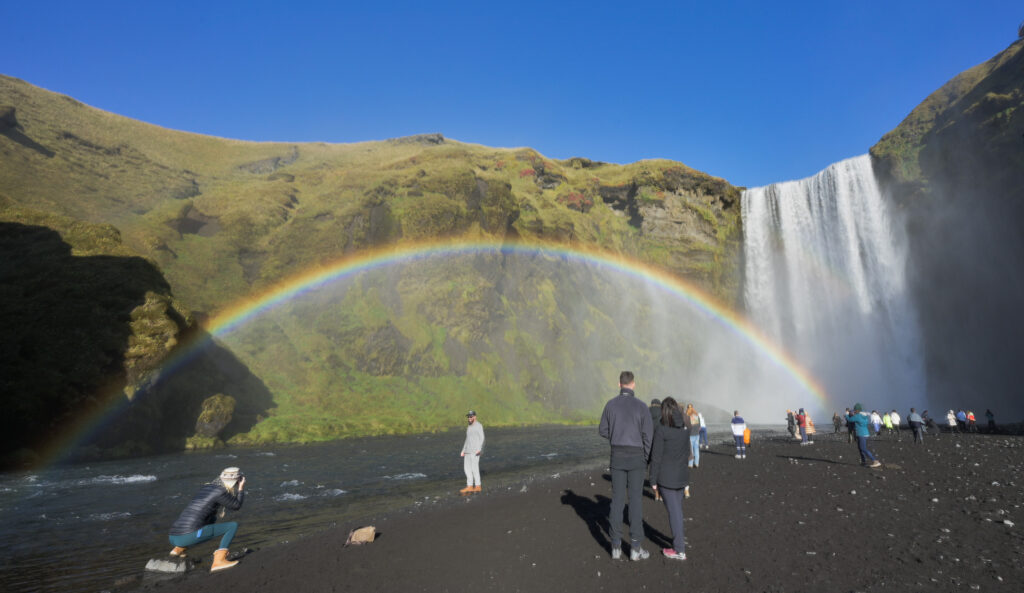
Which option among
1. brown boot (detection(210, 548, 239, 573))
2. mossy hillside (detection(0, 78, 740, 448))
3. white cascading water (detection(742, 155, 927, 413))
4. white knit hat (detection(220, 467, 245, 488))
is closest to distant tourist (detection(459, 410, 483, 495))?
white knit hat (detection(220, 467, 245, 488))

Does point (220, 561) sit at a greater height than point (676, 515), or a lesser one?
lesser

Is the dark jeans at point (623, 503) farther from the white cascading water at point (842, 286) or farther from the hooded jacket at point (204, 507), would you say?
the white cascading water at point (842, 286)

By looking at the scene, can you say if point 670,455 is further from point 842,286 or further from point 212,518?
point 842,286

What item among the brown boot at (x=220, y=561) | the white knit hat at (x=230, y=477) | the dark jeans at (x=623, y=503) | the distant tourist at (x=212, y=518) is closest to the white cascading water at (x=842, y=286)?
the dark jeans at (x=623, y=503)

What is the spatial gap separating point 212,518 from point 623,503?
689 centimetres

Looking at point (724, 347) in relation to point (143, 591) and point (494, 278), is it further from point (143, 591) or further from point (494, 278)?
point (143, 591)

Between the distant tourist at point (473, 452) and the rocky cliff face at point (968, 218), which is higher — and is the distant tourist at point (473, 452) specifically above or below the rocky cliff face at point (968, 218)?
below

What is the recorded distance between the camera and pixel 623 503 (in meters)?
6.88

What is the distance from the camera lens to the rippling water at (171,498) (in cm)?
930

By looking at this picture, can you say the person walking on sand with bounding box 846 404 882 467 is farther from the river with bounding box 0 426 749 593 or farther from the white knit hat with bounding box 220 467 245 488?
the white knit hat with bounding box 220 467 245 488

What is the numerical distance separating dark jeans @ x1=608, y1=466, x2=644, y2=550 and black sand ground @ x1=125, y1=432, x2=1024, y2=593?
37cm

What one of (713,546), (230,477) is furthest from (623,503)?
(230,477)

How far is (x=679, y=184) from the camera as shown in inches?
3880

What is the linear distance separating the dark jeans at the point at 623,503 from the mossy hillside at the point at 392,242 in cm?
4488
